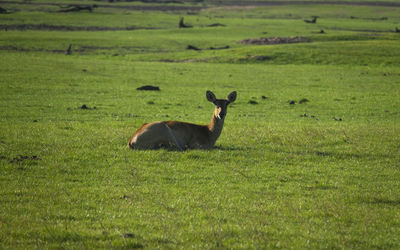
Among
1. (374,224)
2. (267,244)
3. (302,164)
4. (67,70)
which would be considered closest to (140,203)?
(267,244)

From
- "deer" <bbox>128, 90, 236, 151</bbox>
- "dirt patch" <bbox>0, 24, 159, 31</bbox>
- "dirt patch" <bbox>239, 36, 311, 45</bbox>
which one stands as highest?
"deer" <bbox>128, 90, 236, 151</bbox>

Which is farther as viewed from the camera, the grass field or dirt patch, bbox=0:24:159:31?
dirt patch, bbox=0:24:159:31

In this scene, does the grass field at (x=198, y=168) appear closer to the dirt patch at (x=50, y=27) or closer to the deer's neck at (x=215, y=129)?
the deer's neck at (x=215, y=129)

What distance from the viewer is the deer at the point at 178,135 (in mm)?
14883

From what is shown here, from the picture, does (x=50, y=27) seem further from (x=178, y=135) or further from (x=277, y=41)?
(x=178, y=135)

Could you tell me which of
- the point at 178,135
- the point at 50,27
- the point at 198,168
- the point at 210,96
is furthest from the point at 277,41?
the point at 198,168

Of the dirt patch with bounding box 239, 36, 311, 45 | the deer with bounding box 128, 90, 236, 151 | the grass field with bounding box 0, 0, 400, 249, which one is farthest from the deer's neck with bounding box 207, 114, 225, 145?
the dirt patch with bounding box 239, 36, 311, 45

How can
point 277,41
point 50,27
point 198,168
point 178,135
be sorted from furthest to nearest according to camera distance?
point 50,27
point 277,41
point 178,135
point 198,168

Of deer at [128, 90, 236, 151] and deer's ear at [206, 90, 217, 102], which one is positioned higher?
deer's ear at [206, 90, 217, 102]

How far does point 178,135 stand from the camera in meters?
15.2

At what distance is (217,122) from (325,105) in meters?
16.4

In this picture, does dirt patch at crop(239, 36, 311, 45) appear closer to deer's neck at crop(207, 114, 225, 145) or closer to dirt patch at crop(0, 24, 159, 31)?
dirt patch at crop(0, 24, 159, 31)

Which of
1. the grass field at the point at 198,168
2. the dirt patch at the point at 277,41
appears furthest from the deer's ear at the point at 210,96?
the dirt patch at the point at 277,41

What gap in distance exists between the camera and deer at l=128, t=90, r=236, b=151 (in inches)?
586
